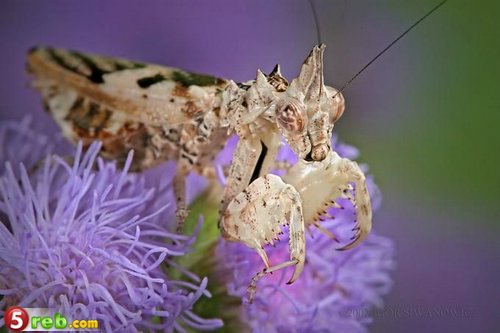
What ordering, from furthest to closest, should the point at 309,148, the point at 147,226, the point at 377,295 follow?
the point at 377,295, the point at 147,226, the point at 309,148

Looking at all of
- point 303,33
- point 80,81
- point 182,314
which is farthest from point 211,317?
point 303,33

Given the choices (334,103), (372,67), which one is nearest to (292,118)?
(334,103)

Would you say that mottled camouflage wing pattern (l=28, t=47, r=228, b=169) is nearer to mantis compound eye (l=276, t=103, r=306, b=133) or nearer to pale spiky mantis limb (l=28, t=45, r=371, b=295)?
pale spiky mantis limb (l=28, t=45, r=371, b=295)

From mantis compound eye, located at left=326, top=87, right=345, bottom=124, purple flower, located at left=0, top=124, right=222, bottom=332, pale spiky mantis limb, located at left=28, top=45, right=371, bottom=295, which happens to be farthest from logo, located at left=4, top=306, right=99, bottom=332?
mantis compound eye, located at left=326, top=87, right=345, bottom=124

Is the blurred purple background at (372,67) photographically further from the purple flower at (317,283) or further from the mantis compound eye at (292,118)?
the mantis compound eye at (292,118)

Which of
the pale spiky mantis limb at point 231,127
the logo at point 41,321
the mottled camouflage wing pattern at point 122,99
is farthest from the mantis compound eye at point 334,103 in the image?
the logo at point 41,321

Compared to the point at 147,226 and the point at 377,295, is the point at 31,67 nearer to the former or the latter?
Result: the point at 147,226
